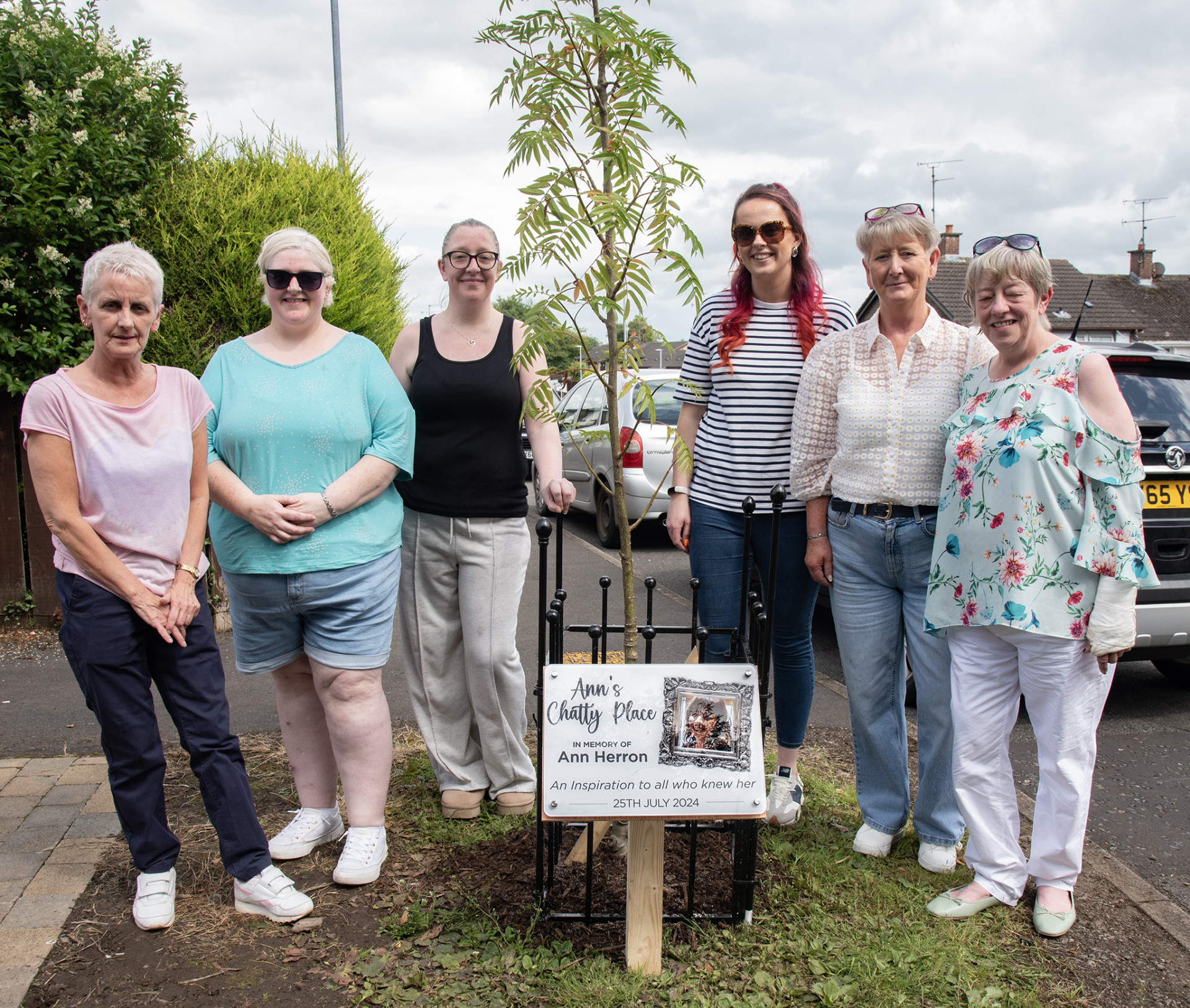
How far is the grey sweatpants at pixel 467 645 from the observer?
325cm

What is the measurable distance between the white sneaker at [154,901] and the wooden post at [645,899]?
4.59 feet

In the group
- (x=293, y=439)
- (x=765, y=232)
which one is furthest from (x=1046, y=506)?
(x=293, y=439)

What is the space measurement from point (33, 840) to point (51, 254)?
11.3ft

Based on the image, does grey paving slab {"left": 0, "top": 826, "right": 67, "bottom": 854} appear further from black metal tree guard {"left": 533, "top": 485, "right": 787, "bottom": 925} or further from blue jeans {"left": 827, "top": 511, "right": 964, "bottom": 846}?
blue jeans {"left": 827, "top": 511, "right": 964, "bottom": 846}

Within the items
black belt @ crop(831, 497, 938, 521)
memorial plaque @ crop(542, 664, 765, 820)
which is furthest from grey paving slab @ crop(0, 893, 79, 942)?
black belt @ crop(831, 497, 938, 521)

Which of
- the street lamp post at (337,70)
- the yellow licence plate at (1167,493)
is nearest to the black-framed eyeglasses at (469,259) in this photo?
the yellow licence plate at (1167,493)

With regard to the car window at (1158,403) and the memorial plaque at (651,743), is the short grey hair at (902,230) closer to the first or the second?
the memorial plaque at (651,743)

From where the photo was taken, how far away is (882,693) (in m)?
3.03

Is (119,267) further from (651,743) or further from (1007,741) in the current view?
(1007,741)

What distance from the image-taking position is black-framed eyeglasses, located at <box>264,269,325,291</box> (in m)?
2.80

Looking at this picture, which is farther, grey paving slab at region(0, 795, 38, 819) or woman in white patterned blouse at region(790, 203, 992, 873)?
grey paving slab at region(0, 795, 38, 819)

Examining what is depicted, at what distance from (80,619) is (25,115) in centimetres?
428

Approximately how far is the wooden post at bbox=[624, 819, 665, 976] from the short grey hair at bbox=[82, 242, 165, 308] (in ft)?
6.72

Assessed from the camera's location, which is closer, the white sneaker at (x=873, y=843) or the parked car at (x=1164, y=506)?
the white sneaker at (x=873, y=843)
